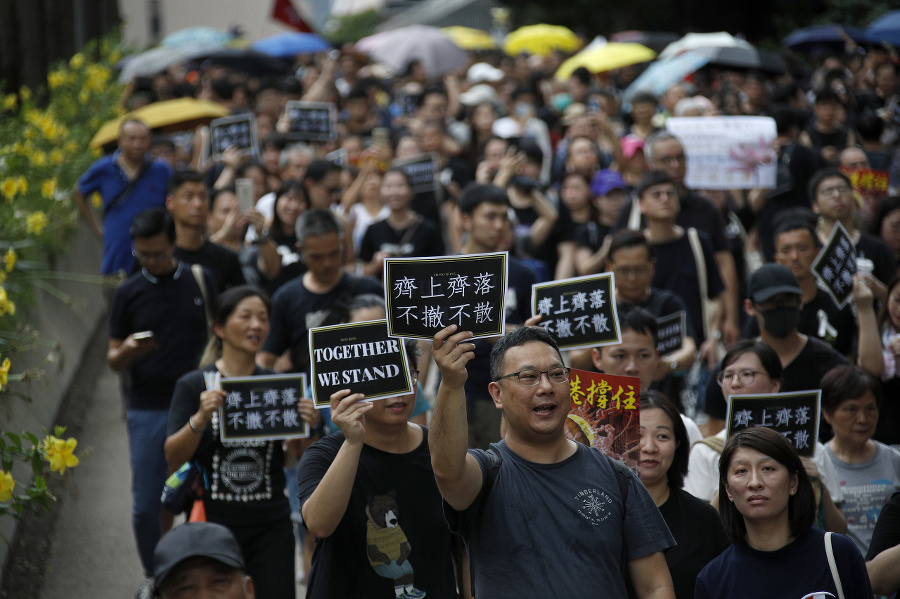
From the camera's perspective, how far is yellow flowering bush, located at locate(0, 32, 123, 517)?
4.80m

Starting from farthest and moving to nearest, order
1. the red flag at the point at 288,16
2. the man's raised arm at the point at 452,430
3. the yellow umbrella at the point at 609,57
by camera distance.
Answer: the red flag at the point at 288,16 → the yellow umbrella at the point at 609,57 → the man's raised arm at the point at 452,430

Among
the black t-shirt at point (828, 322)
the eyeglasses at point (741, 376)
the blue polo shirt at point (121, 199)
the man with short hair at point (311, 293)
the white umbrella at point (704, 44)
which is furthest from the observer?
the white umbrella at point (704, 44)

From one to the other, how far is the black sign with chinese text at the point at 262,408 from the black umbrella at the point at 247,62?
17741mm

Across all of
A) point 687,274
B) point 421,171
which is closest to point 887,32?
point 421,171

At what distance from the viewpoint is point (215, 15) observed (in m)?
56.1

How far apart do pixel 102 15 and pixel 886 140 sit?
80.2 feet

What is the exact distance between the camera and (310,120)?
12.7 meters

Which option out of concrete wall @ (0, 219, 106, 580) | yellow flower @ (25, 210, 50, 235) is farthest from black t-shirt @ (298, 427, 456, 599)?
yellow flower @ (25, 210, 50, 235)

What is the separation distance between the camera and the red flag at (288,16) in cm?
2795

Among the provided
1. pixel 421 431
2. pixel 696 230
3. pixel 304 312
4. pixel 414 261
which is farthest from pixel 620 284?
pixel 414 261

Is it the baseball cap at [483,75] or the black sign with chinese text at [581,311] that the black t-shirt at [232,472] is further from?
the baseball cap at [483,75]

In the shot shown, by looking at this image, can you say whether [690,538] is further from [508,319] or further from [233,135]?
[233,135]

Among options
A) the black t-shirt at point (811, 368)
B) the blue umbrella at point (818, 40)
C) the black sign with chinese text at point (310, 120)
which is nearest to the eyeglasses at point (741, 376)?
the black t-shirt at point (811, 368)

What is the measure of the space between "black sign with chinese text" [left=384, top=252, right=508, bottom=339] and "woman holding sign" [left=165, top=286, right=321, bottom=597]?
1.58m
